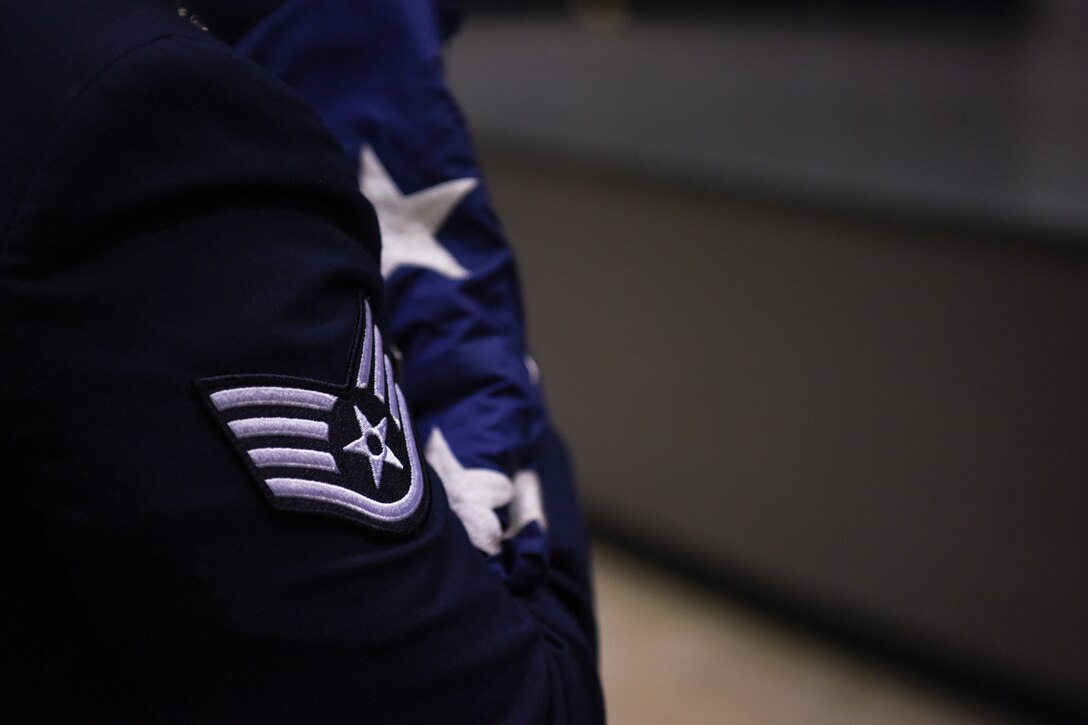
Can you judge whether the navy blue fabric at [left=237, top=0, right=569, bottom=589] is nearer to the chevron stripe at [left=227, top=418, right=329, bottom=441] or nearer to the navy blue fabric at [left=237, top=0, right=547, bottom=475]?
the navy blue fabric at [left=237, top=0, right=547, bottom=475]

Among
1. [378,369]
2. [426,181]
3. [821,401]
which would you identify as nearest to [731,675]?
[821,401]

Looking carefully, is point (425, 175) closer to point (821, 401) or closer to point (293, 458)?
point (293, 458)

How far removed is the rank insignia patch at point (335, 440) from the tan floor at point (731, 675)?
98 cm

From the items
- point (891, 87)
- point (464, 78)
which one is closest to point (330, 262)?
point (891, 87)

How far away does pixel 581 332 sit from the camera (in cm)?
183

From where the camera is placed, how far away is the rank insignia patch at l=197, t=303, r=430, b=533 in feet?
1.26

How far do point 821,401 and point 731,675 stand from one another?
400mm

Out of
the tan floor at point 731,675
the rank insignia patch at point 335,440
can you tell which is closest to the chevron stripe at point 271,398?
the rank insignia patch at point 335,440

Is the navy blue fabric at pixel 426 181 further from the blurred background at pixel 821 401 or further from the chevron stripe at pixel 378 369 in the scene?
the blurred background at pixel 821 401

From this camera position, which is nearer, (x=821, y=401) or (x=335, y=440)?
(x=335, y=440)

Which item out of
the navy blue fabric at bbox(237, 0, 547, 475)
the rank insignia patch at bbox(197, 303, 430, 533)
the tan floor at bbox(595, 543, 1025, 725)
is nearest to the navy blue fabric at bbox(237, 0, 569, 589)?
the navy blue fabric at bbox(237, 0, 547, 475)

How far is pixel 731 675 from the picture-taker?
61.2 inches

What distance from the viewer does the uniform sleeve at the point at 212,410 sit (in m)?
0.35

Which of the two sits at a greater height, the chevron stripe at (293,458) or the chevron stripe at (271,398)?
the chevron stripe at (271,398)
